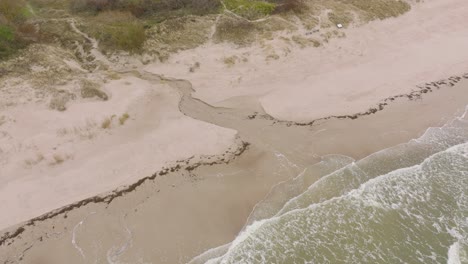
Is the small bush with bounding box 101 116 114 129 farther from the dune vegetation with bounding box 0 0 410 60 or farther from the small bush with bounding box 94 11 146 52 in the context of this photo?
the small bush with bounding box 94 11 146 52

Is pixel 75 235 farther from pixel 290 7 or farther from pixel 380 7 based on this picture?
pixel 380 7

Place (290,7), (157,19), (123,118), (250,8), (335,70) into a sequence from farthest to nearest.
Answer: (290,7) → (250,8) → (157,19) → (335,70) → (123,118)

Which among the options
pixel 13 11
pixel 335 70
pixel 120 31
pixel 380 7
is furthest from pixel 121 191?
pixel 380 7

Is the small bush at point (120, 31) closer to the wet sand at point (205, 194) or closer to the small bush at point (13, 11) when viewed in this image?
the small bush at point (13, 11)

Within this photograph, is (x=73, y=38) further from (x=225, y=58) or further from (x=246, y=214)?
(x=246, y=214)

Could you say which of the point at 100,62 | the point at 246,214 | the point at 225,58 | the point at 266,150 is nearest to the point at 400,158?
the point at 266,150

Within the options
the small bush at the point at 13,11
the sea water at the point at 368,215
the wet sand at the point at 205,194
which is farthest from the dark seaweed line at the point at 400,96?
the small bush at the point at 13,11
